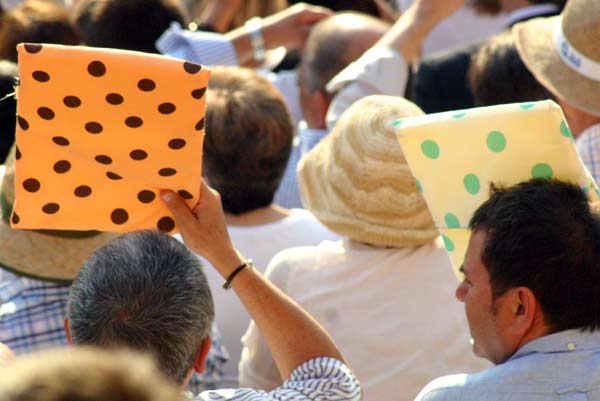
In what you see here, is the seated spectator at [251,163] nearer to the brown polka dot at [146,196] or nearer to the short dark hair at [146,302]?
the brown polka dot at [146,196]

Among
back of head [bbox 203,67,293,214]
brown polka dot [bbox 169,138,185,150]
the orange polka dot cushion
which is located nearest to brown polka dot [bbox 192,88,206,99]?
the orange polka dot cushion

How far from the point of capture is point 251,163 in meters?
3.59

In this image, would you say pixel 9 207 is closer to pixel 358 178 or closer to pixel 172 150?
pixel 172 150

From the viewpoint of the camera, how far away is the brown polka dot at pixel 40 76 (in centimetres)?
238

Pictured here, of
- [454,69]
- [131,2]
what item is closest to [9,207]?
[131,2]

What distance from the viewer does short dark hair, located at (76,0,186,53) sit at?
196 inches

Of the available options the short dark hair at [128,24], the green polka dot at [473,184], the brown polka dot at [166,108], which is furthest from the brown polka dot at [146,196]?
the short dark hair at [128,24]

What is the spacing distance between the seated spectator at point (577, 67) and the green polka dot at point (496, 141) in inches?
44.4

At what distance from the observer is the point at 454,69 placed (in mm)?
5035

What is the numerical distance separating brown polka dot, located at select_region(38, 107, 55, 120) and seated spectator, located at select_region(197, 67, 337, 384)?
3.66 ft

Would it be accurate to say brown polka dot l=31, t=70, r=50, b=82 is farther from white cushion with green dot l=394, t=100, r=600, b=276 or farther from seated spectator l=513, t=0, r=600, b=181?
seated spectator l=513, t=0, r=600, b=181

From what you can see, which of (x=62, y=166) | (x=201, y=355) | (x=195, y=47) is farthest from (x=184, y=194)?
(x=195, y=47)

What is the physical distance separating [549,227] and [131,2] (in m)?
3.20

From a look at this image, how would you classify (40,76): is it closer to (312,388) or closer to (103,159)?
(103,159)
